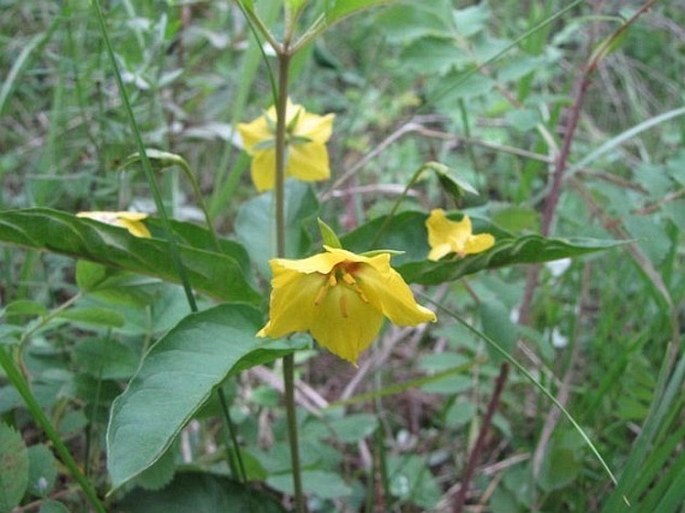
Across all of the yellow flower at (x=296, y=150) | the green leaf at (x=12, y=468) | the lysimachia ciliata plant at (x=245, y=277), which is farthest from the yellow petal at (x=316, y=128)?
the green leaf at (x=12, y=468)

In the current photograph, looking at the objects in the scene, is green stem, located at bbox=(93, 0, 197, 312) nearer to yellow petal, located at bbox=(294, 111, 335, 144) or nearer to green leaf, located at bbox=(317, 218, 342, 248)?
green leaf, located at bbox=(317, 218, 342, 248)

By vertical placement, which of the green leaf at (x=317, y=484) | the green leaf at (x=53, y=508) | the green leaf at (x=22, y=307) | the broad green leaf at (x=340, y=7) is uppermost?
the broad green leaf at (x=340, y=7)

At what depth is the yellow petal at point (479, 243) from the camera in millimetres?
971

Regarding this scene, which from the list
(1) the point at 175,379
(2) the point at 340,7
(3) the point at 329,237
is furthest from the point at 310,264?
(2) the point at 340,7

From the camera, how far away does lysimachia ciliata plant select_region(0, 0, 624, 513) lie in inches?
29.7

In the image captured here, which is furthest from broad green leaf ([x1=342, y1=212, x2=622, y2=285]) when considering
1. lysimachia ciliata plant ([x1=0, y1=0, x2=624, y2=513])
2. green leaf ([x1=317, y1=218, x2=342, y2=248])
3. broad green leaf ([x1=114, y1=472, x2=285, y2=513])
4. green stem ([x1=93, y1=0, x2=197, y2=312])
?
broad green leaf ([x1=114, y1=472, x2=285, y2=513])

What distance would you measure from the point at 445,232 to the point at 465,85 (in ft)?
1.51

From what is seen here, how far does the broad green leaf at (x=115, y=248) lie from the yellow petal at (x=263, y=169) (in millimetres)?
292

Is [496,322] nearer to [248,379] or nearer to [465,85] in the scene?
[465,85]

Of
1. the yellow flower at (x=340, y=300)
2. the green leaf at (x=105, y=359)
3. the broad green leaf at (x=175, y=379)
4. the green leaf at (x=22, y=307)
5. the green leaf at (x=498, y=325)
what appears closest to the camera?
the broad green leaf at (x=175, y=379)

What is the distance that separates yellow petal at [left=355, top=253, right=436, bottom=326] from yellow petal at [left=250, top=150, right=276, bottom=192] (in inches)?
15.5

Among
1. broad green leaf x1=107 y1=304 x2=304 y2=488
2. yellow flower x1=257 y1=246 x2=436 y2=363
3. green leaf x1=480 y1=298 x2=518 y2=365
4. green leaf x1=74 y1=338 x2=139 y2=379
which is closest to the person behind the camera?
broad green leaf x1=107 y1=304 x2=304 y2=488

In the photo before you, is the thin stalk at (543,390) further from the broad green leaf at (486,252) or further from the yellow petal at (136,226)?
the yellow petal at (136,226)

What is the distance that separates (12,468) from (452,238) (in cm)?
56
